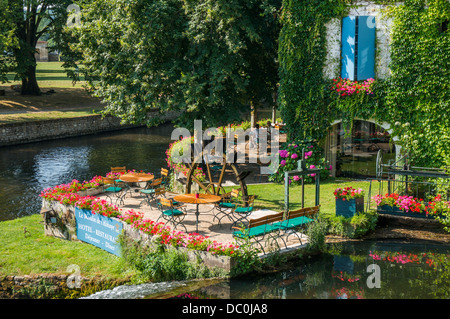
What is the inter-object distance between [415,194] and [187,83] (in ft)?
29.6

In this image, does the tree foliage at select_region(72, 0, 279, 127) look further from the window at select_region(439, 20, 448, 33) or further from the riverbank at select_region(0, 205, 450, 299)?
the riverbank at select_region(0, 205, 450, 299)

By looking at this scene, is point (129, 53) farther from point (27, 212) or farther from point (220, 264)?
point (220, 264)

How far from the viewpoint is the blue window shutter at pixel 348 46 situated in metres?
17.6

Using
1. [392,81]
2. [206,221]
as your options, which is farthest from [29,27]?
[206,221]

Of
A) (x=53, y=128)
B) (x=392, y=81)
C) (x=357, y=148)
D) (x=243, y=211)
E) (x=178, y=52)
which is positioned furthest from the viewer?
(x=53, y=128)

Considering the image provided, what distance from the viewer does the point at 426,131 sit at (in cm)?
1648

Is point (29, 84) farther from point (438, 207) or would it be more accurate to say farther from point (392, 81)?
point (438, 207)

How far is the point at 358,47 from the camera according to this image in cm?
1753

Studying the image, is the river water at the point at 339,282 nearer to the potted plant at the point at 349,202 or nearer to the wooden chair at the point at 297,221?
the wooden chair at the point at 297,221

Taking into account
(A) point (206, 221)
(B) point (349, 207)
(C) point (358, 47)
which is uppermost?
(C) point (358, 47)

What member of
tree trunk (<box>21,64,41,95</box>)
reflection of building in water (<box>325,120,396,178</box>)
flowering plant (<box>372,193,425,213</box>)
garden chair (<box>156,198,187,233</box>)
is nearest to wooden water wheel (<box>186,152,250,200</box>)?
garden chair (<box>156,198,187,233</box>)

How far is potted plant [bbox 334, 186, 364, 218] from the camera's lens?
13391mm

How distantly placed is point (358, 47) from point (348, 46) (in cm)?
39

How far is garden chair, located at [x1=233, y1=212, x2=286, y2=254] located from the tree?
33256mm
